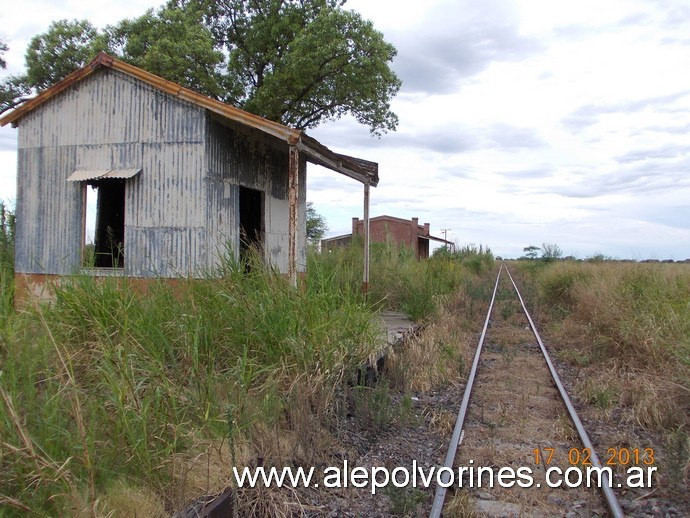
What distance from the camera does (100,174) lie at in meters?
8.66

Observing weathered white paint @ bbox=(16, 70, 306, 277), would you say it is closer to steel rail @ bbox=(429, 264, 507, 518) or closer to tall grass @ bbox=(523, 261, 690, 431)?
steel rail @ bbox=(429, 264, 507, 518)

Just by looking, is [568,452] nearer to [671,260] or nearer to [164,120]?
[164,120]

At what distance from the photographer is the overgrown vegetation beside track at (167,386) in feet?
9.98

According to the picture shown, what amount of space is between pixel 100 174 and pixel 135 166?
0.60 metres

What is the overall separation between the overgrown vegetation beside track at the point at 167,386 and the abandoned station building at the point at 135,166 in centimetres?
248

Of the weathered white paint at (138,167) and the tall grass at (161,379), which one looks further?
the weathered white paint at (138,167)

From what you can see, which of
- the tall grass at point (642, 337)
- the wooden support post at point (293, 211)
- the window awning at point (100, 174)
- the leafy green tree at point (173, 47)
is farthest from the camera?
the leafy green tree at point (173, 47)

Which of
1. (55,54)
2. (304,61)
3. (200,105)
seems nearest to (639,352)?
(200,105)

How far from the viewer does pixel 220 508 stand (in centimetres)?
334

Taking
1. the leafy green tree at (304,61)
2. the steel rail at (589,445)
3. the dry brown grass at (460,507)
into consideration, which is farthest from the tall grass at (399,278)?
the leafy green tree at (304,61)

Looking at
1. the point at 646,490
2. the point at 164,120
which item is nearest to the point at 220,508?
the point at 646,490

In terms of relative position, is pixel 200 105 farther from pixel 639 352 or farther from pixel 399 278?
pixel 639 352

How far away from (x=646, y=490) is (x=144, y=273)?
24.0 feet

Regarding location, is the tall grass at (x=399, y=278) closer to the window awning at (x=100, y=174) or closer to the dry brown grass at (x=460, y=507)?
the window awning at (x=100, y=174)
